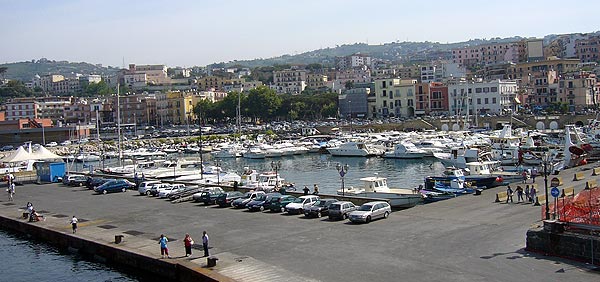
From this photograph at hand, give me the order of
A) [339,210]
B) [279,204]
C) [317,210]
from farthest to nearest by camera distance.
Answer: [279,204]
[317,210]
[339,210]

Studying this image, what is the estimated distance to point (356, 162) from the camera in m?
75.9

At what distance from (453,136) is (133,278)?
70.7 meters

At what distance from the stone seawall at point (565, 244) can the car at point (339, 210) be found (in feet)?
28.7

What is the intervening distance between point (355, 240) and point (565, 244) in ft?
22.7

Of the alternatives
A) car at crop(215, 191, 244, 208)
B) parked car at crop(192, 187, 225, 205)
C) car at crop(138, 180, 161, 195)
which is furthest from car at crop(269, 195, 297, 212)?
car at crop(138, 180, 161, 195)

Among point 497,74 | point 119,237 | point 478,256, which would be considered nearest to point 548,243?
point 478,256

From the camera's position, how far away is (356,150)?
82250mm

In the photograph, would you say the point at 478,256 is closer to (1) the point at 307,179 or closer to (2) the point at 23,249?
(2) the point at 23,249

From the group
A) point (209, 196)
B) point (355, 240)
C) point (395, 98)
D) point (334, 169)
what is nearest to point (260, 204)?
point (209, 196)

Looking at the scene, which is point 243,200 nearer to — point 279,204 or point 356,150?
point 279,204

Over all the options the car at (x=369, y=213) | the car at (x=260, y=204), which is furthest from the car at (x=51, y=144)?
the car at (x=369, y=213)

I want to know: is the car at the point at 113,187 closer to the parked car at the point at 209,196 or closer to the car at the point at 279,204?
the parked car at the point at 209,196

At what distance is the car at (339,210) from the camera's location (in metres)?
27.7

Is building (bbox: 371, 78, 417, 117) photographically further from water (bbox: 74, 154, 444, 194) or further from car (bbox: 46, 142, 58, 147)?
car (bbox: 46, 142, 58, 147)
